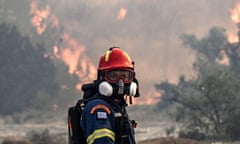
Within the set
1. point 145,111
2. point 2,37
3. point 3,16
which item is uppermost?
point 3,16

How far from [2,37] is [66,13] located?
19878 mm

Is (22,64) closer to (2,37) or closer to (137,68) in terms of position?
(2,37)

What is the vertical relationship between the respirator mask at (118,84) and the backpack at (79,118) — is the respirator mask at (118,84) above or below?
above

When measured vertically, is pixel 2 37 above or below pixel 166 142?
above

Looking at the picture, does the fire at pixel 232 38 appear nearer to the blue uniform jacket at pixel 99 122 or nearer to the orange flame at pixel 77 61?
the orange flame at pixel 77 61

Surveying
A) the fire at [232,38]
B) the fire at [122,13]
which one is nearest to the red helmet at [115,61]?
the fire at [232,38]

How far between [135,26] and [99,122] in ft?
218

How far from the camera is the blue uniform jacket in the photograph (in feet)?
9.11

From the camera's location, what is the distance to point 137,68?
211 ft

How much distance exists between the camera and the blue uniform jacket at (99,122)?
2777 millimetres

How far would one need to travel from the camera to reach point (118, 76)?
3.06m

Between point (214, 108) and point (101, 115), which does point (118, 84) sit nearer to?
point (101, 115)

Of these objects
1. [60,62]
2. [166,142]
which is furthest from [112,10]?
[166,142]

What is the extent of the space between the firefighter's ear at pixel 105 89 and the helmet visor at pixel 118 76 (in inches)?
2.1
